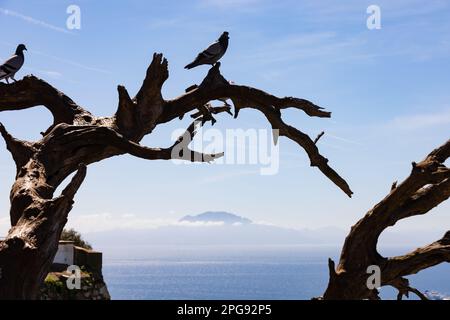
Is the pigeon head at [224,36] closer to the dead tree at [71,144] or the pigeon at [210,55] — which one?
the pigeon at [210,55]

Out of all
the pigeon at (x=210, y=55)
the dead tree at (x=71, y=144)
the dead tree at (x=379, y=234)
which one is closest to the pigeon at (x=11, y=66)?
the dead tree at (x=71, y=144)

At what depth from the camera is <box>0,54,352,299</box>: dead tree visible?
10489mm

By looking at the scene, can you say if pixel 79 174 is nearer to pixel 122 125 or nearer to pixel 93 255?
pixel 122 125

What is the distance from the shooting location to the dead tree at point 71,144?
1049 cm

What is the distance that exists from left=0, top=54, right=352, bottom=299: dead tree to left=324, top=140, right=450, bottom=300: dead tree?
6.06 ft

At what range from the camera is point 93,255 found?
91.7 feet

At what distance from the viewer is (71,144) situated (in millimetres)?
13867

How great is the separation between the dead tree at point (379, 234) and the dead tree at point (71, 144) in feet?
6.06

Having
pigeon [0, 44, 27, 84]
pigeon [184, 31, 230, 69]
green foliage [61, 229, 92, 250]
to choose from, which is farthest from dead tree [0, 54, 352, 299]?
green foliage [61, 229, 92, 250]

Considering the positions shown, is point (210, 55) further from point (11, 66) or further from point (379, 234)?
point (379, 234)

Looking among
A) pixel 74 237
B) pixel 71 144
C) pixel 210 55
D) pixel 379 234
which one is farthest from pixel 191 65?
pixel 74 237

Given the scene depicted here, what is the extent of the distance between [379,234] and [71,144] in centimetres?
556

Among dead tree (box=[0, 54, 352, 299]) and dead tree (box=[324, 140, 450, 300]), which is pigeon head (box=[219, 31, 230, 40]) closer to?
Result: dead tree (box=[0, 54, 352, 299])
